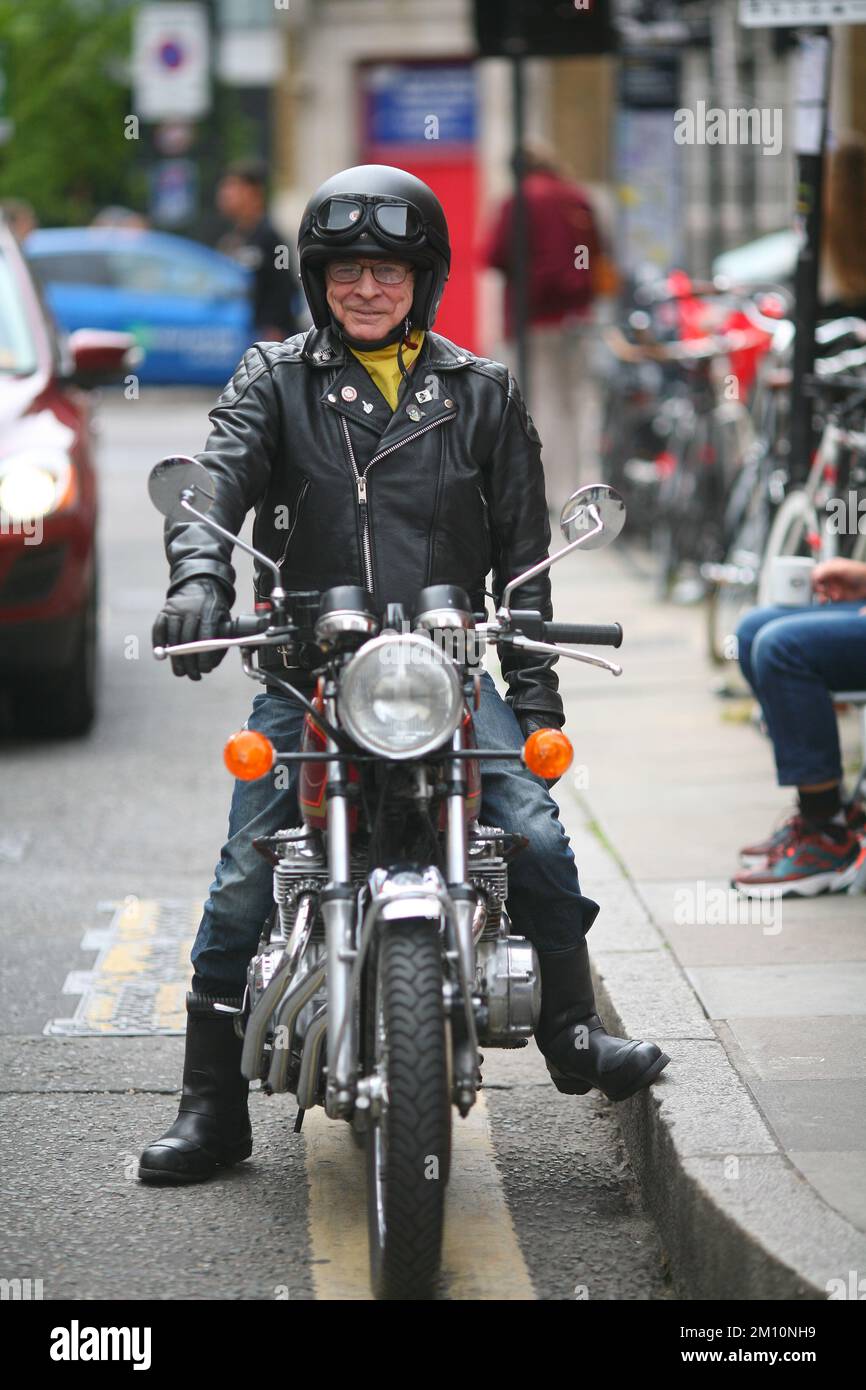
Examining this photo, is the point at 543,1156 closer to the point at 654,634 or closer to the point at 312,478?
the point at 312,478

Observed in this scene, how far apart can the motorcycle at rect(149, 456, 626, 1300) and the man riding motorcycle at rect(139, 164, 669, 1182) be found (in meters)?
0.19

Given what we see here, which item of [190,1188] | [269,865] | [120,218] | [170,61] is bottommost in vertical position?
[120,218]

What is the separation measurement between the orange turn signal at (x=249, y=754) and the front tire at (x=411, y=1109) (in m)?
0.36

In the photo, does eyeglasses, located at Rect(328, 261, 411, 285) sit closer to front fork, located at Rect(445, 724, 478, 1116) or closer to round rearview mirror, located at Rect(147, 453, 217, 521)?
round rearview mirror, located at Rect(147, 453, 217, 521)

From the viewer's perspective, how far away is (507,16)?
458 inches

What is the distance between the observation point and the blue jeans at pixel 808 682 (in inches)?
233

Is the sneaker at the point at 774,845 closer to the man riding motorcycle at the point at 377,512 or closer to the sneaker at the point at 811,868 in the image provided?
the sneaker at the point at 811,868

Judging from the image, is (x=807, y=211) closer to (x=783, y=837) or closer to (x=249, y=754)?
(x=783, y=837)

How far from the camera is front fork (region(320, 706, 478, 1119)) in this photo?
3.72m

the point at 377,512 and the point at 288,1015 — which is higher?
the point at 377,512

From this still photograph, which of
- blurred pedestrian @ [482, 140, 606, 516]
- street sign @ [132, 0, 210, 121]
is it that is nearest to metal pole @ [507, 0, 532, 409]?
blurred pedestrian @ [482, 140, 606, 516]

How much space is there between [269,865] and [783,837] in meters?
2.25

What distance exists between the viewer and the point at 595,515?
3885mm

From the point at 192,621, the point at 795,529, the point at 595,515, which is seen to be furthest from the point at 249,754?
the point at 795,529
